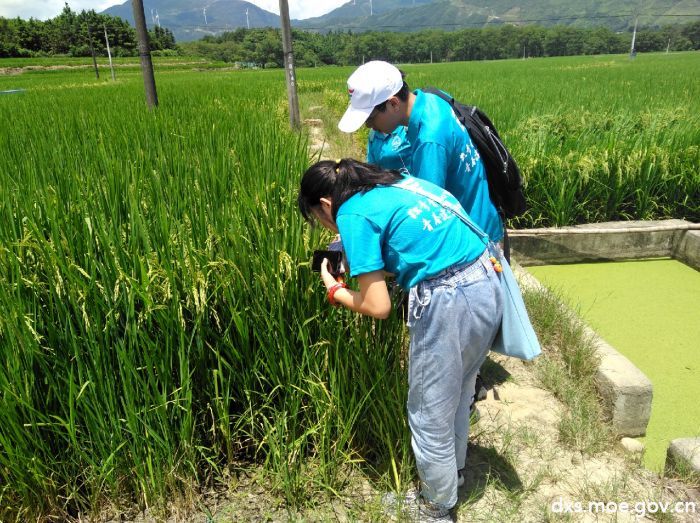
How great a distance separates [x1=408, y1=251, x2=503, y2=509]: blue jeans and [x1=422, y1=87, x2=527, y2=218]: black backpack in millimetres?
713

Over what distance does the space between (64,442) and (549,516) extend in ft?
5.44

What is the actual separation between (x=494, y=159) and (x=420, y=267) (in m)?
0.86

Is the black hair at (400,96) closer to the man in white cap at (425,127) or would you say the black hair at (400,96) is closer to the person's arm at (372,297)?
the man in white cap at (425,127)

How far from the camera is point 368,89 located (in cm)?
161

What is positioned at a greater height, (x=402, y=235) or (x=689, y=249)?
(x=402, y=235)

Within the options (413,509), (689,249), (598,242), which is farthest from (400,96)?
(689,249)

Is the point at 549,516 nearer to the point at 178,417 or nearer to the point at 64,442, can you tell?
the point at 178,417

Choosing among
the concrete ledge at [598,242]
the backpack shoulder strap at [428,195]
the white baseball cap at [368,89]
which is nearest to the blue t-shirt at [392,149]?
the white baseball cap at [368,89]

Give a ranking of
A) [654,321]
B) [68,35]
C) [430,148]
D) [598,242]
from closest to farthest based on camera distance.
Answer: [430,148]
[654,321]
[598,242]
[68,35]

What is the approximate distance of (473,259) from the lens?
4.55 feet

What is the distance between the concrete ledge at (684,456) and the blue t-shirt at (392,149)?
1455 mm

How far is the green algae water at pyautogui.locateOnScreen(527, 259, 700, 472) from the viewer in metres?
2.39

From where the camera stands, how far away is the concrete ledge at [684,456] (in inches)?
70.4

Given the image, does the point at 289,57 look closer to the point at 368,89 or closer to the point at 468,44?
the point at 368,89
